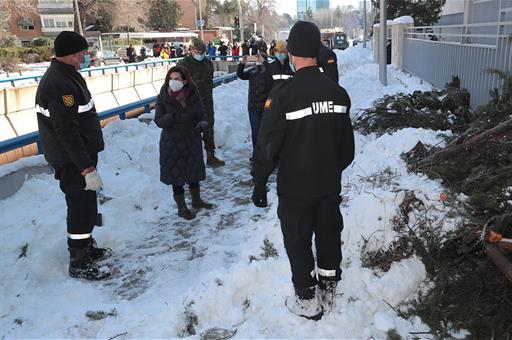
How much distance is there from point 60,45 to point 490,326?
13.1ft

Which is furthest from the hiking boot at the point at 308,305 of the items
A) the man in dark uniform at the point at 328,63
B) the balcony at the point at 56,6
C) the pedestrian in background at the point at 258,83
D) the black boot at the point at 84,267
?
the balcony at the point at 56,6

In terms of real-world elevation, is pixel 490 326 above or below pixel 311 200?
below

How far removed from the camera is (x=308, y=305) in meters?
3.15

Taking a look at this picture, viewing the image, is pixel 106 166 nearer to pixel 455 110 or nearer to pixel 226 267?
pixel 226 267

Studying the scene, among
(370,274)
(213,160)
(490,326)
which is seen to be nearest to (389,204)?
(370,274)

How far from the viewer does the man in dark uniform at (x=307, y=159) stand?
293 cm

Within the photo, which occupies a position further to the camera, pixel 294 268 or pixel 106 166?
pixel 106 166

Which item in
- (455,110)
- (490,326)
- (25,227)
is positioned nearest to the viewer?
(490,326)

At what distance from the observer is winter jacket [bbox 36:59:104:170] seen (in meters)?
3.99

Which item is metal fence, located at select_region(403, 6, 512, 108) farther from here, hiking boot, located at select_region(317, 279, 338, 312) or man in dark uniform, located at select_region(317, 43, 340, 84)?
hiking boot, located at select_region(317, 279, 338, 312)

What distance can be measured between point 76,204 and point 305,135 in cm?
251

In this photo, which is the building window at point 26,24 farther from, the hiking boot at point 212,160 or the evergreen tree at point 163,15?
the hiking boot at point 212,160

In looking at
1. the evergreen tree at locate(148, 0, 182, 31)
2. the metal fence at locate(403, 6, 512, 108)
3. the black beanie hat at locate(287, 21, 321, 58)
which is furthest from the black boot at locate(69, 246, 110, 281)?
the evergreen tree at locate(148, 0, 182, 31)

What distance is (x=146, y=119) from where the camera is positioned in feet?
29.6
